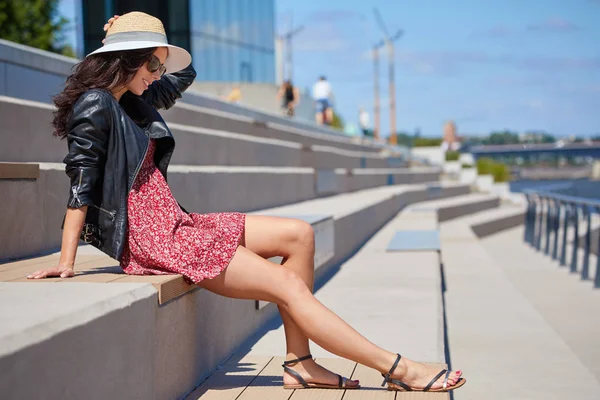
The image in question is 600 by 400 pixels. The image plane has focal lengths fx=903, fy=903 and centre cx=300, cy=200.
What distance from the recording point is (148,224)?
11.0ft

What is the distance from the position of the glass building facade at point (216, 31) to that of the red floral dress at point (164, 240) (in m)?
8.13

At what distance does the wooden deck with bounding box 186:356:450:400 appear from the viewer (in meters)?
3.39

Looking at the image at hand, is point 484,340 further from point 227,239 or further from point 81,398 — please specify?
point 81,398

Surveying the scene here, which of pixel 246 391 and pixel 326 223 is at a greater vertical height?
pixel 326 223

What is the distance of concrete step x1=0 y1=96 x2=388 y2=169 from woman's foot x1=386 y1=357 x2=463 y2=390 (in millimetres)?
2290

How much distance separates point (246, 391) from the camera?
3.46 metres

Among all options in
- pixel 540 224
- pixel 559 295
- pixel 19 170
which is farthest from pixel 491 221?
pixel 19 170

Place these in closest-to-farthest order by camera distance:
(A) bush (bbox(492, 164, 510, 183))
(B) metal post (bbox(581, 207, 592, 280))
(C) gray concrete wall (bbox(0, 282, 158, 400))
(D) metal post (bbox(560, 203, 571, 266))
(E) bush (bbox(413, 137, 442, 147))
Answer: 1. (C) gray concrete wall (bbox(0, 282, 158, 400))
2. (B) metal post (bbox(581, 207, 592, 280))
3. (D) metal post (bbox(560, 203, 571, 266))
4. (A) bush (bbox(492, 164, 510, 183))
5. (E) bush (bbox(413, 137, 442, 147))

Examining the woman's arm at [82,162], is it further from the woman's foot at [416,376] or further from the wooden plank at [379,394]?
the woman's foot at [416,376]

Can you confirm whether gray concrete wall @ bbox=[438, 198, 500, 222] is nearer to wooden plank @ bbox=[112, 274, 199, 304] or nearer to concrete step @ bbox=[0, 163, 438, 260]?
concrete step @ bbox=[0, 163, 438, 260]

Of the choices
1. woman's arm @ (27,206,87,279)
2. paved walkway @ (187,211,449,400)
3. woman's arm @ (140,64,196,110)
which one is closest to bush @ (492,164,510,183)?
paved walkway @ (187,211,449,400)

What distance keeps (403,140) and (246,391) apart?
1463 inches

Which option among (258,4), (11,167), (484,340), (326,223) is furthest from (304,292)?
(258,4)

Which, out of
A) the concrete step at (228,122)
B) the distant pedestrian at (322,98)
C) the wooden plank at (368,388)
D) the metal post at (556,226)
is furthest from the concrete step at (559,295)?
the distant pedestrian at (322,98)
